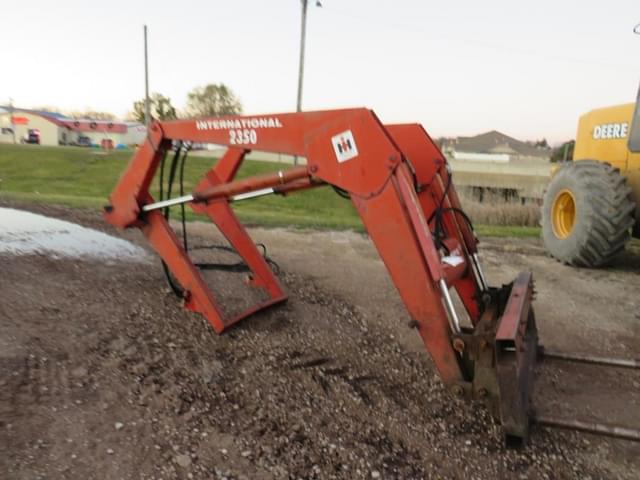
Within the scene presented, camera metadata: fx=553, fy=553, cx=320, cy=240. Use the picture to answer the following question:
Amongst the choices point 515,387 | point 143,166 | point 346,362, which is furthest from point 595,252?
point 143,166

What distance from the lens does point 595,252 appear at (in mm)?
7160

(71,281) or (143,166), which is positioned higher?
(143,166)

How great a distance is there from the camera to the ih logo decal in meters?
3.08

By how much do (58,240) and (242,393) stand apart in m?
3.44

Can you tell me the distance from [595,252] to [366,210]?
527 cm

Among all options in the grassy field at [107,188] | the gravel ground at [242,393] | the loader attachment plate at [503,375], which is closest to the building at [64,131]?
the grassy field at [107,188]

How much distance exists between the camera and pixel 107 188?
20.6 metres

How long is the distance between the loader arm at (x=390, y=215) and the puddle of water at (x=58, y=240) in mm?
1296

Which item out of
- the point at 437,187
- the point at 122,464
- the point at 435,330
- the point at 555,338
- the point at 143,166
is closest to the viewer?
the point at 122,464

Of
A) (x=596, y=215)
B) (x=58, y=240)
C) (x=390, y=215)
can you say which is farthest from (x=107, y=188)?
(x=390, y=215)

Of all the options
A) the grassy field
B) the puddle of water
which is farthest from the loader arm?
the grassy field

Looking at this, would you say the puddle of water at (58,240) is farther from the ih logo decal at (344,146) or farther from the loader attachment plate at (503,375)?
the loader attachment plate at (503,375)

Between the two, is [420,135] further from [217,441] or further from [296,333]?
[217,441]

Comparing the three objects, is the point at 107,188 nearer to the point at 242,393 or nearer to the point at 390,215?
the point at 242,393
